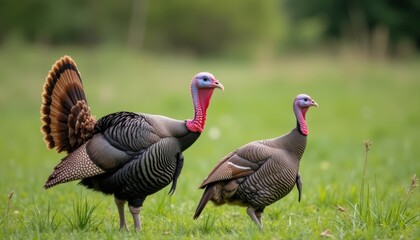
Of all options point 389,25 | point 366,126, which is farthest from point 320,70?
point 389,25

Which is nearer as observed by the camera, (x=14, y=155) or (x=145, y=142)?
(x=145, y=142)

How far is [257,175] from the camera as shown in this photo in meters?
5.41

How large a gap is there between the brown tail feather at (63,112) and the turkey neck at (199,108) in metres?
0.98

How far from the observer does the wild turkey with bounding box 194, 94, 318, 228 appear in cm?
538

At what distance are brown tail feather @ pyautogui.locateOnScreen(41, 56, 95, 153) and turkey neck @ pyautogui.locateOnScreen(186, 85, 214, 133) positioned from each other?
0.98m

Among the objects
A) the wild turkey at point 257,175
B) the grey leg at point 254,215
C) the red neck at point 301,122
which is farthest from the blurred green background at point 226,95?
the red neck at point 301,122

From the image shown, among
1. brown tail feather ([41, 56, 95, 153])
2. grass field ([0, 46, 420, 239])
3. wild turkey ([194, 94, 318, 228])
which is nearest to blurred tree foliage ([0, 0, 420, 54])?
grass field ([0, 46, 420, 239])

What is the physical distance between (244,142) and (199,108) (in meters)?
6.69

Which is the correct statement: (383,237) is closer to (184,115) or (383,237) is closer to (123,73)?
(184,115)

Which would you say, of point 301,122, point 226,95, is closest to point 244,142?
point 226,95

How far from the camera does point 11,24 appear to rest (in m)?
30.1

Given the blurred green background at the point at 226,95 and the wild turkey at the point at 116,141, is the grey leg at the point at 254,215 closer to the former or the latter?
the blurred green background at the point at 226,95

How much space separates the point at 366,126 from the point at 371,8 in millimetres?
23340

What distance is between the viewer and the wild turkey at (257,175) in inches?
212
